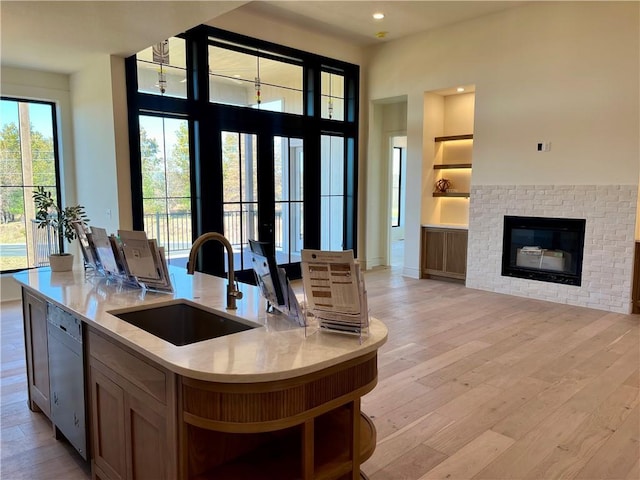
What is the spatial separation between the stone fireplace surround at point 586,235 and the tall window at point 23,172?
19.0 feet

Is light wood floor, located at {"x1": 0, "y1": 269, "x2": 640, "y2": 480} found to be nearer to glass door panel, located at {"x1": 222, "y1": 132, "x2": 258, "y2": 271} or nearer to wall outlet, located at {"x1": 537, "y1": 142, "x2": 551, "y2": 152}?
wall outlet, located at {"x1": 537, "y1": 142, "x2": 551, "y2": 152}

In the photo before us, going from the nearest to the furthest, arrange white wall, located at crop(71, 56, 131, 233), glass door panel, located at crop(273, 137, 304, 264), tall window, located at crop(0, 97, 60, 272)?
white wall, located at crop(71, 56, 131, 233)
tall window, located at crop(0, 97, 60, 272)
glass door panel, located at crop(273, 137, 304, 264)

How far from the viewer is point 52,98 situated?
228 inches

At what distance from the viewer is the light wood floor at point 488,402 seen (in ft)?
7.97

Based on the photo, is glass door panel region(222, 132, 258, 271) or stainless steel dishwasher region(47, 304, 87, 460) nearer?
stainless steel dishwasher region(47, 304, 87, 460)

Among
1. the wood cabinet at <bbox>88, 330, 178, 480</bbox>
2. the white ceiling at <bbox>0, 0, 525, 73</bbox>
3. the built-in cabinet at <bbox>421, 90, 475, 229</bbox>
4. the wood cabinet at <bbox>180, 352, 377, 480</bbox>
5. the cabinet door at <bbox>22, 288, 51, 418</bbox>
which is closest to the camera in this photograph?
the wood cabinet at <bbox>180, 352, 377, 480</bbox>

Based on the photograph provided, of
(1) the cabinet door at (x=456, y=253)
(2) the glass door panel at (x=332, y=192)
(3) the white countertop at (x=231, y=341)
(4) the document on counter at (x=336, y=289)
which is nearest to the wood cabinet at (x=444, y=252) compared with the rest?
(1) the cabinet door at (x=456, y=253)

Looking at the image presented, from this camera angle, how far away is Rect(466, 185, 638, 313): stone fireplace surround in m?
5.36

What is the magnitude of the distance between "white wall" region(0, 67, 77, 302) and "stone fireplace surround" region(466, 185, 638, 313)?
5511 mm

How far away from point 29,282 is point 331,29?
225 inches

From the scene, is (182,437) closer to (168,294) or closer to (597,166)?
(168,294)

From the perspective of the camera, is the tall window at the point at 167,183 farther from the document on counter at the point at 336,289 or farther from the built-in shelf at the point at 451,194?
the document on counter at the point at 336,289

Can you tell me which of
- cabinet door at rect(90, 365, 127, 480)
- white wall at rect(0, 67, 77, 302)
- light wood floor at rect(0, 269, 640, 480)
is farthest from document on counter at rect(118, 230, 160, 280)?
white wall at rect(0, 67, 77, 302)

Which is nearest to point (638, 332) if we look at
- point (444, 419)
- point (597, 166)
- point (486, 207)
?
point (597, 166)
